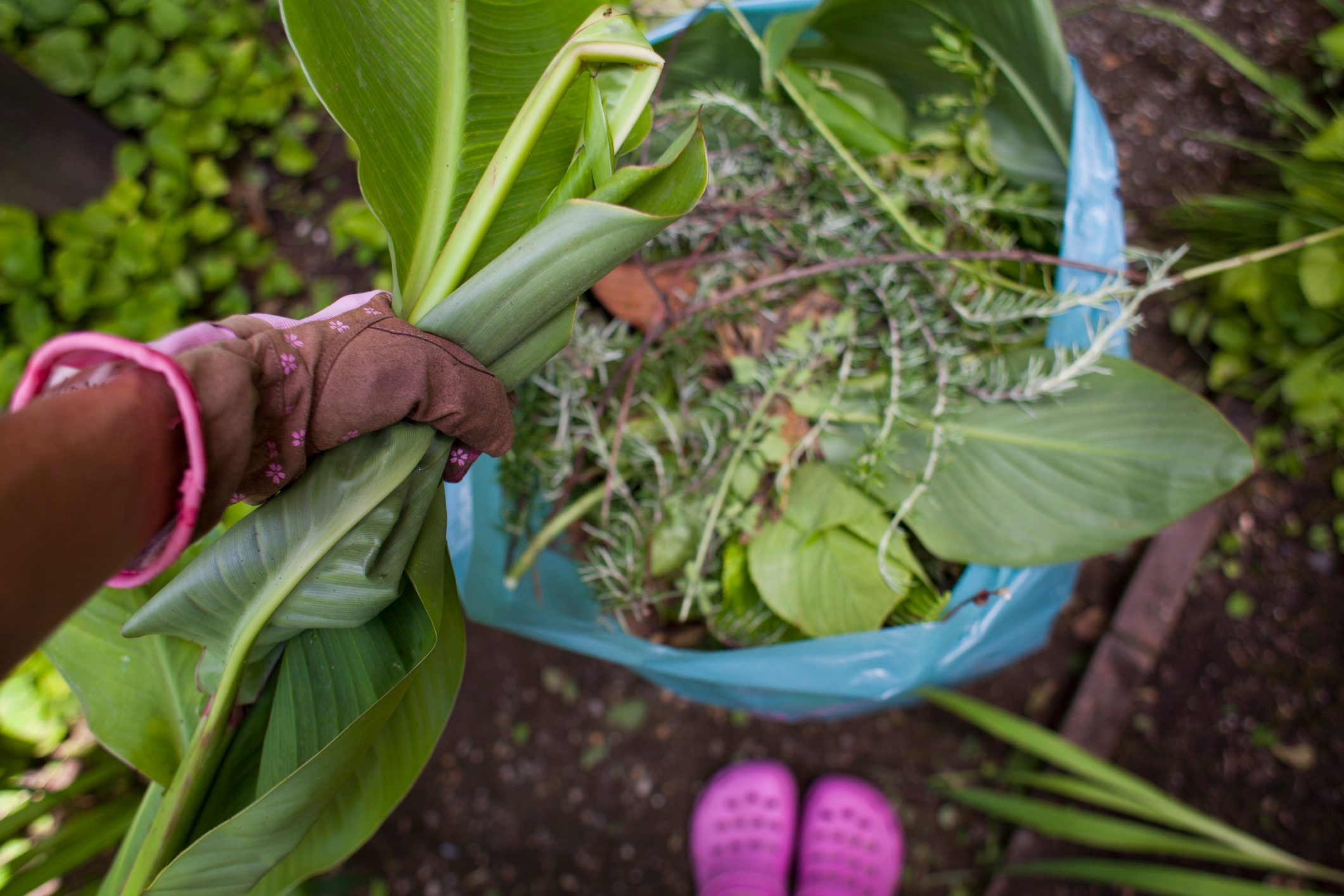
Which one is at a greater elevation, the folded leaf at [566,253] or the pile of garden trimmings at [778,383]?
the folded leaf at [566,253]

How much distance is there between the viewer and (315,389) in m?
0.43

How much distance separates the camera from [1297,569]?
1.24 m

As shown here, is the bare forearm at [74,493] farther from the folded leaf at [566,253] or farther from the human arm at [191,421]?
the folded leaf at [566,253]

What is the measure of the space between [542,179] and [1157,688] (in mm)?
1332

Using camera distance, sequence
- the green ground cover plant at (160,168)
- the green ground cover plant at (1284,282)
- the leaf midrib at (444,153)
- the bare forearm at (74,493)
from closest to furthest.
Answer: the bare forearm at (74,493), the leaf midrib at (444,153), the green ground cover plant at (1284,282), the green ground cover plant at (160,168)

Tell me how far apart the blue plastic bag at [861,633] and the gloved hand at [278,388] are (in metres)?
0.31

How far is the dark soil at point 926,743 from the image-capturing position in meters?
1.20

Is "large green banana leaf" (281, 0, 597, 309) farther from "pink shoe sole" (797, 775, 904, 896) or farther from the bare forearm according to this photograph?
"pink shoe sole" (797, 775, 904, 896)

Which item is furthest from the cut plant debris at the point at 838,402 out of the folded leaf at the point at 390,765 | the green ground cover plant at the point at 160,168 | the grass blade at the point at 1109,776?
the green ground cover plant at the point at 160,168

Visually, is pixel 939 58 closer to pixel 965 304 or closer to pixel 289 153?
pixel 965 304

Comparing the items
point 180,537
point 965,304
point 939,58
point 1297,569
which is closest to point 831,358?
point 965,304

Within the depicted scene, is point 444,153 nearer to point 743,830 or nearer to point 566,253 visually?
point 566,253

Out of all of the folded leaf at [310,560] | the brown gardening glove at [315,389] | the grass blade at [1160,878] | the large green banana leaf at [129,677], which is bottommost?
the grass blade at [1160,878]

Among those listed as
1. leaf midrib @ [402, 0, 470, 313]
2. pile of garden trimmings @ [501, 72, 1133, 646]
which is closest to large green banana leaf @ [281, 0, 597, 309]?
leaf midrib @ [402, 0, 470, 313]
